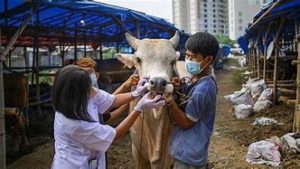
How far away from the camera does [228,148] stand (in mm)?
6758

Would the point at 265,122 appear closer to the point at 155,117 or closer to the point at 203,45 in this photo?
the point at 155,117

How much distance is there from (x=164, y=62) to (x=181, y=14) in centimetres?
6428

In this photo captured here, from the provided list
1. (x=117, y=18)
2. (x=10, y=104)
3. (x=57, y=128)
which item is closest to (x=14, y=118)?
(x=10, y=104)

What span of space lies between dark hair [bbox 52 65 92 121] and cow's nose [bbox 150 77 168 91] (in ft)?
1.84

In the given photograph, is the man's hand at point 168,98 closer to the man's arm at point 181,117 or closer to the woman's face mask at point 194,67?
the man's arm at point 181,117

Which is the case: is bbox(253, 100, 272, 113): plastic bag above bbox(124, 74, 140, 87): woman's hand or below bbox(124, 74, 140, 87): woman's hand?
below

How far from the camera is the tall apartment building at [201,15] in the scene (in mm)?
65875

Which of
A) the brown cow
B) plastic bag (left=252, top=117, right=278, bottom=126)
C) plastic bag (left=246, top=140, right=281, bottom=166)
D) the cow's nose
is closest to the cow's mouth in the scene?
the cow's nose

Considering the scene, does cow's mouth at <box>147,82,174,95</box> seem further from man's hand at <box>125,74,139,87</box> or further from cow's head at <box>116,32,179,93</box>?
man's hand at <box>125,74,139,87</box>

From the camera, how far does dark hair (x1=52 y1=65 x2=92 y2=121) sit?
2.28m

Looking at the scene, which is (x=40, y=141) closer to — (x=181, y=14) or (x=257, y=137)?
(x=257, y=137)

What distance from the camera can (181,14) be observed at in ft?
217

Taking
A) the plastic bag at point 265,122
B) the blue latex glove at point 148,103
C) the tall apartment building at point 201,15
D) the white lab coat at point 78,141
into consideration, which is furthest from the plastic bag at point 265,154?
the tall apartment building at point 201,15

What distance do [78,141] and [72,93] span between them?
Result: 11.8 inches
